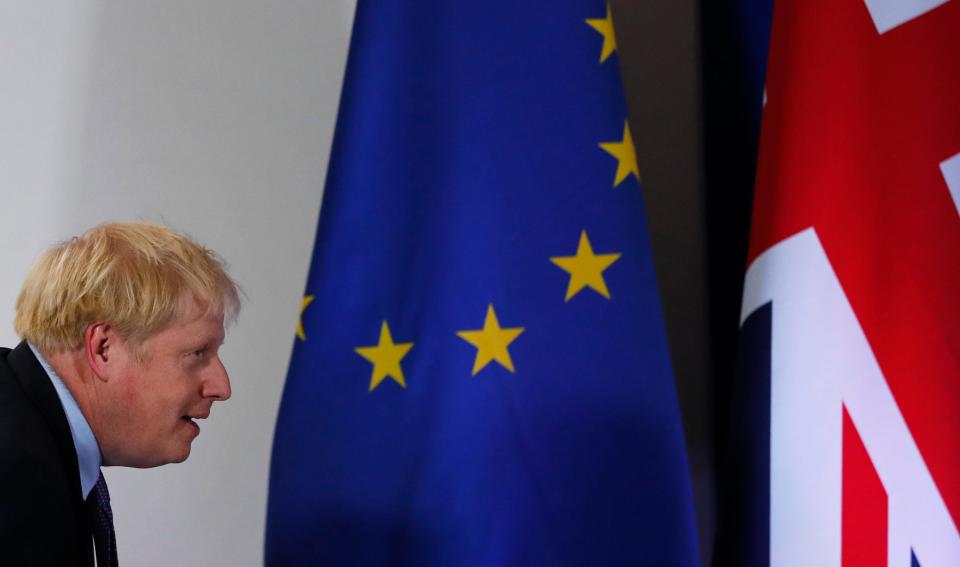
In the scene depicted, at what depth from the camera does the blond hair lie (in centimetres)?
101

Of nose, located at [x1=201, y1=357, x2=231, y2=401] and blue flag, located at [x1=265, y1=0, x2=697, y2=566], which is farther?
blue flag, located at [x1=265, y1=0, x2=697, y2=566]

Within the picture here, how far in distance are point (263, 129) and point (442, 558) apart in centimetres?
73

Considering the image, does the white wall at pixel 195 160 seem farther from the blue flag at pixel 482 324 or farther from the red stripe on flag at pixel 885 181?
the red stripe on flag at pixel 885 181

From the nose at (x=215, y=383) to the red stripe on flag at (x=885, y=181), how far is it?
2.10 ft

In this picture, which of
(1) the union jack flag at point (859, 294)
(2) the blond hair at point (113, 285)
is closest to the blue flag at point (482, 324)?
(1) the union jack flag at point (859, 294)

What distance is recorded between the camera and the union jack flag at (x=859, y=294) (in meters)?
1.16

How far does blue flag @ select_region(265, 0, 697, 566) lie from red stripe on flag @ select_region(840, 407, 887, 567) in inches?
6.7

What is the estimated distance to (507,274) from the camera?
1.23 m

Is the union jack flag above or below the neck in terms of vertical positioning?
above

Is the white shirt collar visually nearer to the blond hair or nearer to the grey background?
the blond hair

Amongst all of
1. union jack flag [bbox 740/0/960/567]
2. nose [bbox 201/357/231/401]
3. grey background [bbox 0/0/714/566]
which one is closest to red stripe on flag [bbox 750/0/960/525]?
union jack flag [bbox 740/0/960/567]

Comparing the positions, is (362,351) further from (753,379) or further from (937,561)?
(937,561)

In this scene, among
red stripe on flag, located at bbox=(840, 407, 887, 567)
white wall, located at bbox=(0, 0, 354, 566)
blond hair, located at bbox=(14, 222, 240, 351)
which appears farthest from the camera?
white wall, located at bbox=(0, 0, 354, 566)

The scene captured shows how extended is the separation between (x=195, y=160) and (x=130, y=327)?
1.99ft
